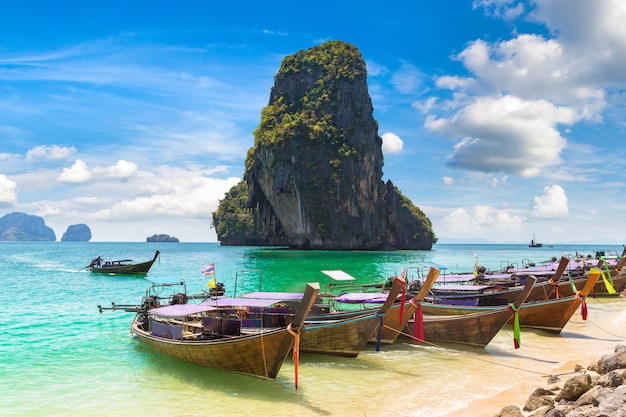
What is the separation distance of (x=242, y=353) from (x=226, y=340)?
1.60 ft

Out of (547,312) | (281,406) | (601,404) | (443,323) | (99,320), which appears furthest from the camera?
(99,320)

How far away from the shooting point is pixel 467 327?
14.1 metres

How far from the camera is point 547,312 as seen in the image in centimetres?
1628

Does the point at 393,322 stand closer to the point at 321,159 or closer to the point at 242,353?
the point at 242,353

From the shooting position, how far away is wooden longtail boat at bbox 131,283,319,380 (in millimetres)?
9852

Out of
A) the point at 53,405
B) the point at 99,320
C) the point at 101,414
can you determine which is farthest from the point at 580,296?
the point at 99,320

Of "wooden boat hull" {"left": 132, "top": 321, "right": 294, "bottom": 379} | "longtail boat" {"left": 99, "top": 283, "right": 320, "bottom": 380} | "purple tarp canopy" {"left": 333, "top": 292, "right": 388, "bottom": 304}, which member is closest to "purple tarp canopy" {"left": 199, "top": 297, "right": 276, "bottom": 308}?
"longtail boat" {"left": 99, "top": 283, "right": 320, "bottom": 380}

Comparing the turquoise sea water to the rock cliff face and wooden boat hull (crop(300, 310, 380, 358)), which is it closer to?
wooden boat hull (crop(300, 310, 380, 358))

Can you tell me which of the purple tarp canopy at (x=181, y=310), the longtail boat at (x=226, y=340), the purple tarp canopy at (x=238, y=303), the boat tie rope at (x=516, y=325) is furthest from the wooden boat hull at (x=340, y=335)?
the boat tie rope at (x=516, y=325)

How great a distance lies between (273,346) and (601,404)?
617 centimetres

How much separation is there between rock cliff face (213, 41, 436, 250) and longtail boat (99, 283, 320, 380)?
231 ft

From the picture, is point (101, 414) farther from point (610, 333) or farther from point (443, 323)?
point (610, 333)

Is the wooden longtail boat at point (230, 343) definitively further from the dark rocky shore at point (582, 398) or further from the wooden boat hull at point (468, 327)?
the wooden boat hull at point (468, 327)

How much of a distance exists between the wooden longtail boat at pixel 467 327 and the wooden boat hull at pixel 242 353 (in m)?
5.07
